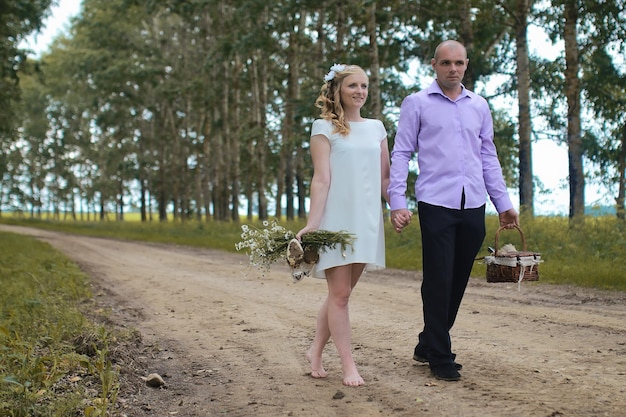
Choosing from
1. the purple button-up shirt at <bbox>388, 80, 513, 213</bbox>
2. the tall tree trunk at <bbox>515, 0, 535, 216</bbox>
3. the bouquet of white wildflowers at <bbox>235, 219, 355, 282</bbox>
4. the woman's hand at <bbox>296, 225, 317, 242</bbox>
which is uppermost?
the tall tree trunk at <bbox>515, 0, 535, 216</bbox>

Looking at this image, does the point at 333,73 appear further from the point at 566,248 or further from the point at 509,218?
the point at 566,248

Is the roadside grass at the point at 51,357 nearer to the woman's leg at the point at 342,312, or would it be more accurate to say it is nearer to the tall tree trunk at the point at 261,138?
the woman's leg at the point at 342,312

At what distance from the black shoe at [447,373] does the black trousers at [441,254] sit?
35mm

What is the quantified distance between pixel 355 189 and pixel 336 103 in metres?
0.62

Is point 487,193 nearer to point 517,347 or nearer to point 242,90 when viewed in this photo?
point 517,347

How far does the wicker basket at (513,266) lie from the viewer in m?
5.44

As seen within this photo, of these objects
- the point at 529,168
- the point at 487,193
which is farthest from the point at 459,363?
the point at 529,168

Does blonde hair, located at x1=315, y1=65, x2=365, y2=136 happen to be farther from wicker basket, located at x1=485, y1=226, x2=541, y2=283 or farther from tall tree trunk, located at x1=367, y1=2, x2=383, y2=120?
tall tree trunk, located at x1=367, y1=2, x2=383, y2=120

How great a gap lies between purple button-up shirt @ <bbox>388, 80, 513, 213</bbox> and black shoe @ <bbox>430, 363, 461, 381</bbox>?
1113 mm

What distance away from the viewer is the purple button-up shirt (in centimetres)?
532

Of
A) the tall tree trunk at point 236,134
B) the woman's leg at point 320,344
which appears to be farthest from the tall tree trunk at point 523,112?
the tall tree trunk at point 236,134

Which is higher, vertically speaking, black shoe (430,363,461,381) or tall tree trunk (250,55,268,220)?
tall tree trunk (250,55,268,220)

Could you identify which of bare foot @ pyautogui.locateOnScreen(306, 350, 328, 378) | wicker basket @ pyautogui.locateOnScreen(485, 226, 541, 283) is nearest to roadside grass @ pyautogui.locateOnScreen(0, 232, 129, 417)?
bare foot @ pyautogui.locateOnScreen(306, 350, 328, 378)

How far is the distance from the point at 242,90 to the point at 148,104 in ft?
24.9
